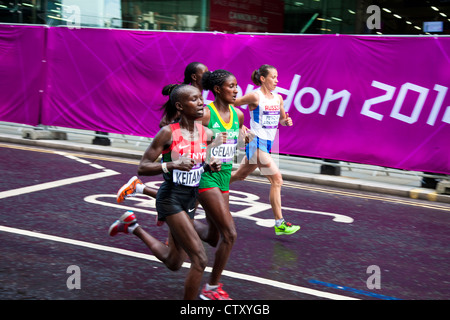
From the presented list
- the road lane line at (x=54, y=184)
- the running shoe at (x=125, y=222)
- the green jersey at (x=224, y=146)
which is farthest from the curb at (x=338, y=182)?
the running shoe at (x=125, y=222)

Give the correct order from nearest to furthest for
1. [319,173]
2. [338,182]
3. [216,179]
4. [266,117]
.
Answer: [216,179] → [266,117] → [338,182] → [319,173]

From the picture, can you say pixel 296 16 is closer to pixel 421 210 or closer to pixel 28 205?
pixel 421 210

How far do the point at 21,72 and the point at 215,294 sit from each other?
10.5 m

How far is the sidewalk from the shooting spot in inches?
384

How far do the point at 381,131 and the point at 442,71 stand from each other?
137 centimetres

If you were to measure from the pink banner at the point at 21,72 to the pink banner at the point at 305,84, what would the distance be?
23 cm

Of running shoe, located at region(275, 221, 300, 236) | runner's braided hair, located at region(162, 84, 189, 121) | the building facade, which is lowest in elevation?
running shoe, located at region(275, 221, 300, 236)

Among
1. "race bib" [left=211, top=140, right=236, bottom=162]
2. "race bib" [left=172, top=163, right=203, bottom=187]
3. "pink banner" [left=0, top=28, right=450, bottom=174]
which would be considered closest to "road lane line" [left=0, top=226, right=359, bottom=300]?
"race bib" [left=211, top=140, right=236, bottom=162]

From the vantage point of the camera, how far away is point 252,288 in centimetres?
500

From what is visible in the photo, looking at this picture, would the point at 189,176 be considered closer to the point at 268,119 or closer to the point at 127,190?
the point at 127,190

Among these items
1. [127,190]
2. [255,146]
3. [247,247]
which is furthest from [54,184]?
[247,247]

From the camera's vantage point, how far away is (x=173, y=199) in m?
4.45

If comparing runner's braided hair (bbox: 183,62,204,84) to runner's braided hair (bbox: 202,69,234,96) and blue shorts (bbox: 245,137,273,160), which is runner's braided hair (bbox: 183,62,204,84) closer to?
runner's braided hair (bbox: 202,69,234,96)

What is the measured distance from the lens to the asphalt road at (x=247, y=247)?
496 cm
